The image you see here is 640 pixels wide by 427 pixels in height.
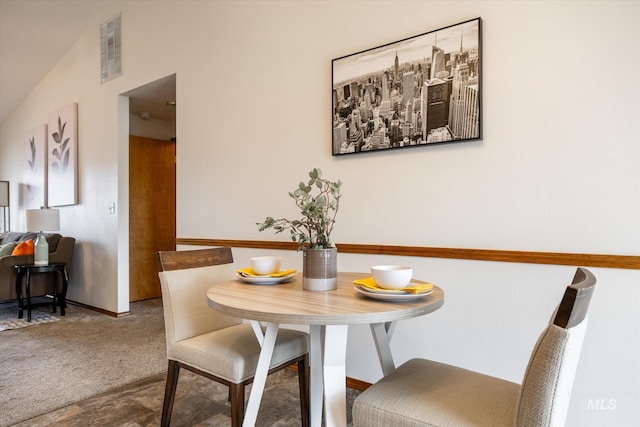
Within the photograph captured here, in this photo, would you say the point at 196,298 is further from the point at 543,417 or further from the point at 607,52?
the point at 607,52

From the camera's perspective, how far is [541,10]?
1.70 metres

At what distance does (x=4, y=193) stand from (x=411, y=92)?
6674mm

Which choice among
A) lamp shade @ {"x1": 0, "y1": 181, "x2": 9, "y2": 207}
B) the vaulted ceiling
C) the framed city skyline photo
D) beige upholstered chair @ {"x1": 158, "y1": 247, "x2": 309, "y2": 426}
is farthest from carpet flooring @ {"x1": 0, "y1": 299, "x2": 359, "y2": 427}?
lamp shade @ {"x1": 0, "y1": 181, "x2": 9, "y2": 207}

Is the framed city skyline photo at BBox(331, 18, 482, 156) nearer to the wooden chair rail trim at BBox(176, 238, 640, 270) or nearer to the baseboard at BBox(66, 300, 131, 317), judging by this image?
the wooden chair rail trim at BBox(176, 238, 640, 270)

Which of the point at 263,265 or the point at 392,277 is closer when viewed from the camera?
the point at 392,277

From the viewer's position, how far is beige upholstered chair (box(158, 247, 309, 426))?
1.50 m

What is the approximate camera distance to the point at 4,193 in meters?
5.98

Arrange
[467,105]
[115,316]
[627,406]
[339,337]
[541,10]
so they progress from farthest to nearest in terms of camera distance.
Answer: [115,316] < [467,105] < [541,10] < [627,406] < [339,337]

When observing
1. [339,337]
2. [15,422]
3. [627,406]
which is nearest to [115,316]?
[15,422]

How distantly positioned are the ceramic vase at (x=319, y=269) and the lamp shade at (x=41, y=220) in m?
4.20

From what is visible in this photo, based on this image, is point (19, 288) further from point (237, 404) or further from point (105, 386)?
point (237, 404)

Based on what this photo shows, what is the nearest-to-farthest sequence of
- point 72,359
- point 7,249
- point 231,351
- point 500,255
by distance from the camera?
point 231,351, point 500,255, point 72,359, point 7,249

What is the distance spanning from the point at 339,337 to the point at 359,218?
1085mm

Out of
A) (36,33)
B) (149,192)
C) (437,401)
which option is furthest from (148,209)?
(437,401)
